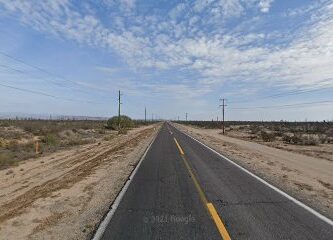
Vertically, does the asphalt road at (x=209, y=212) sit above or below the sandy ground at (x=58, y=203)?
above


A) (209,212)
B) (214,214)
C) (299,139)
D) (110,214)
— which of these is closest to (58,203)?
(110,214)

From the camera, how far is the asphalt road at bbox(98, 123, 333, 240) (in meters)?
7.39

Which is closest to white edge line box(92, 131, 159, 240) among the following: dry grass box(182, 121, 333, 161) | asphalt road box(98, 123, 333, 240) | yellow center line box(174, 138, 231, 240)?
asphalt road box(98, 123, 333, 240)

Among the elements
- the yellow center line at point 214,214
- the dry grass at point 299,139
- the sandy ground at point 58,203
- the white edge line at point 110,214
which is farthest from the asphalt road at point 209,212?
the dry grass at point 299,139

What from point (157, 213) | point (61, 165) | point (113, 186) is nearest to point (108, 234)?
point (157, 213)

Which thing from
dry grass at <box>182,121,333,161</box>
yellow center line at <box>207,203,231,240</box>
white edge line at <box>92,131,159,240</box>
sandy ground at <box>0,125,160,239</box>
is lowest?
sandy ground at <box>0,125,160,239</box>

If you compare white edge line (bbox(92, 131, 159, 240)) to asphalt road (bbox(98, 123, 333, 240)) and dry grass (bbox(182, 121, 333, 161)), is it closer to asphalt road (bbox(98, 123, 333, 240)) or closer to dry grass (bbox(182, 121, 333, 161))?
asphalt road (bbox(98, 123, 333, 240))

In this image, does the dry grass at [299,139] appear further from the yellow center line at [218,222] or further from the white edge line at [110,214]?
the yellow center line at [218,222]

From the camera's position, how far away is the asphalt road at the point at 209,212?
7.39m

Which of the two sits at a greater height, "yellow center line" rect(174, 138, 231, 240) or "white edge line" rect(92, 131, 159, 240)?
"yellow center line" rect(174, 138, 231, 240)

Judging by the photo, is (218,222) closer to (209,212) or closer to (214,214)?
(214,214)

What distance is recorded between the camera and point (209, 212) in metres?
9.02

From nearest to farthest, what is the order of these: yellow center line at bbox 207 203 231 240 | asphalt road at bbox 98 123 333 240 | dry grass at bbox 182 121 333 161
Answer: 1. yellow center line at bbox 207 203 231 240
2. asphalt road at bbox 98 123 333 240
3. dry grass at bbox 182 121 333 161

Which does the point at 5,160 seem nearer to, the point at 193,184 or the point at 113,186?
the point at 113,186
